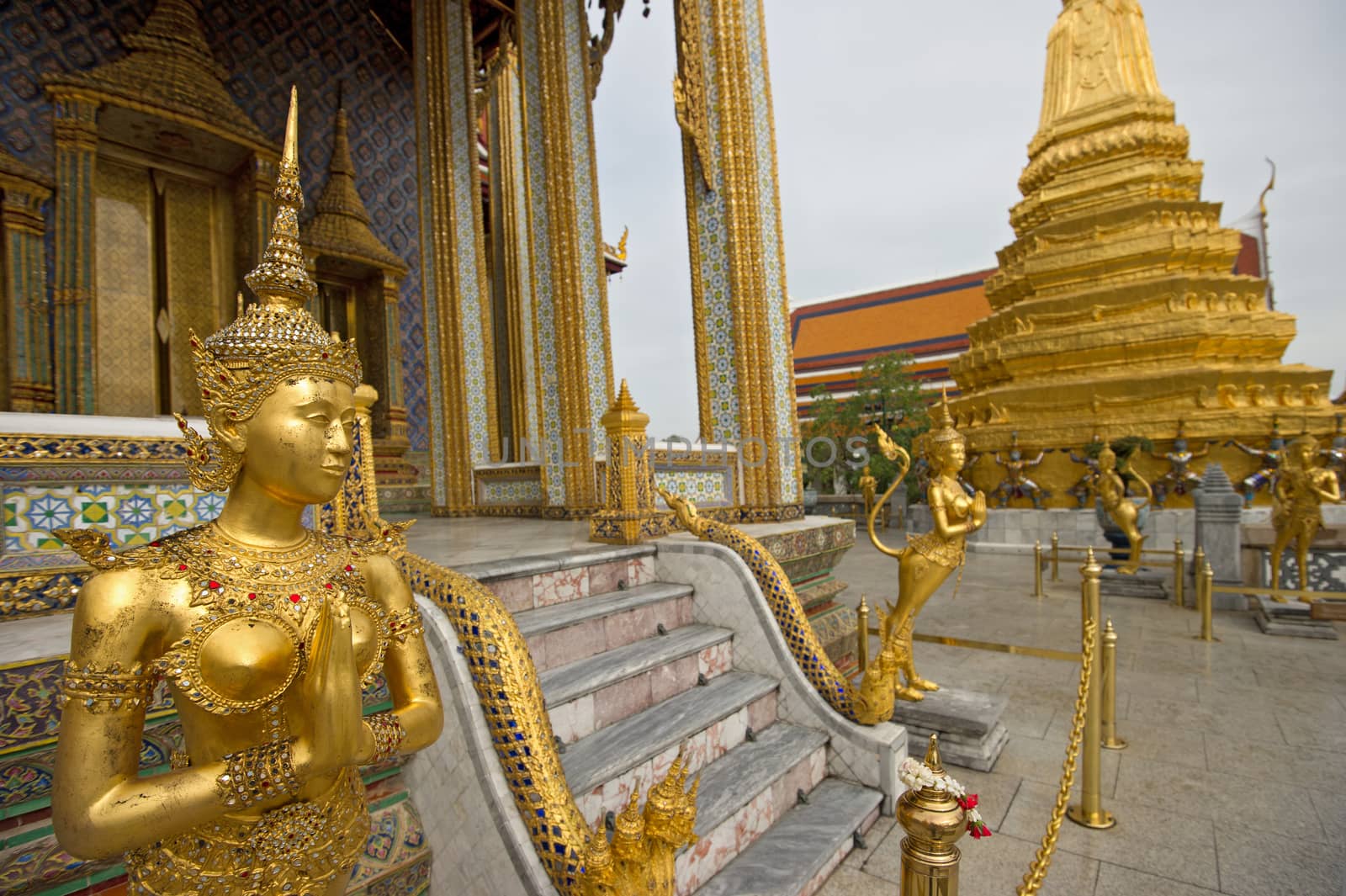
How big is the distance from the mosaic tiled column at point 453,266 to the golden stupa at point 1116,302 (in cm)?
1040

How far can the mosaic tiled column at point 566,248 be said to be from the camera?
22.0ft

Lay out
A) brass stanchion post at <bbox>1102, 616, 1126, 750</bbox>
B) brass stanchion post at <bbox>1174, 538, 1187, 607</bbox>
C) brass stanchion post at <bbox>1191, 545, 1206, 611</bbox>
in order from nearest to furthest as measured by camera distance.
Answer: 1. brass stanchion post at <bbox>1102, 616, 1126, 750</bbox>
2. brass stanchion post at <bbox>1191, 545, 1206, 611</bbox>
3. brass stanchion post at <bbox>1174, 538, 1187, 607</bbox>

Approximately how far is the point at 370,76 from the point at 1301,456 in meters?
12.2

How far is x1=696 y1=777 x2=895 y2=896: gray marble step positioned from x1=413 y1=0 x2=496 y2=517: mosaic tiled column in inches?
240

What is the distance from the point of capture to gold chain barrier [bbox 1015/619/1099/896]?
2.09 m

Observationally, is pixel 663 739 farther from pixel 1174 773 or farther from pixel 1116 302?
Answer: pixel 1116 302

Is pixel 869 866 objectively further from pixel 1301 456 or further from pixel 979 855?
pixel 1301 456

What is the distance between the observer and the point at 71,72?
6.46m

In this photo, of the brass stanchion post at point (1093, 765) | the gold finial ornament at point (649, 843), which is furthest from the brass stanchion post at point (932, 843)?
the brass stanchion post at point (1093, 765)

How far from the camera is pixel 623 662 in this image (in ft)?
10.3

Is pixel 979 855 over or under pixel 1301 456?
under

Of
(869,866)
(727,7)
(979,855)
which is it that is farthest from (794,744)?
(727,7)

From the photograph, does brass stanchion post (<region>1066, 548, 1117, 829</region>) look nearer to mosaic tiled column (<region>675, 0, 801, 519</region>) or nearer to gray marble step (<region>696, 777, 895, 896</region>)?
gray marble step (<region>696, 777, 895, 896</region>)

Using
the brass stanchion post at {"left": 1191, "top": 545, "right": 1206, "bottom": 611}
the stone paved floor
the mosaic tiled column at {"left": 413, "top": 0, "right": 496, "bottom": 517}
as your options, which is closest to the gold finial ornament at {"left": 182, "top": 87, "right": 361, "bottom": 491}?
the stone paved floor
